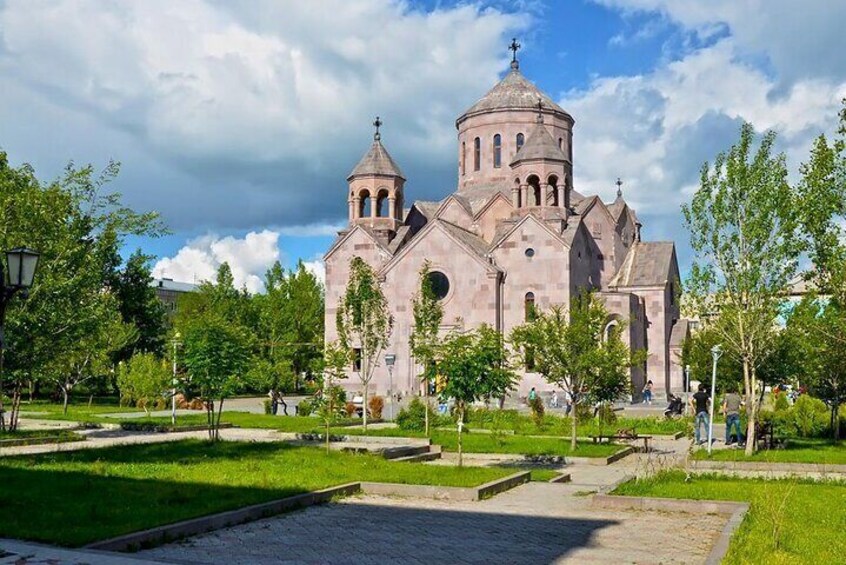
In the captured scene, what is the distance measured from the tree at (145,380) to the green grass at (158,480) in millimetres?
14808

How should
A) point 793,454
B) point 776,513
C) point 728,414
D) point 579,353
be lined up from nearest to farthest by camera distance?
point 776,513 → point 793,454 → point 579,353 → point 728,414

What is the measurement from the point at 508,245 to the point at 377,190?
8.31 m

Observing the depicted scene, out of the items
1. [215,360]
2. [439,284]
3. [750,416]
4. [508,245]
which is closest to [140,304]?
[439,284]

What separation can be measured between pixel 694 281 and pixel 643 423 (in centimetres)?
955

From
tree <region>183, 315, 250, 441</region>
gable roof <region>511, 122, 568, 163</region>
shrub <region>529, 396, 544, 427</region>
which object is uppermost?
gable roof <region>511, 122, 568, 163</region>

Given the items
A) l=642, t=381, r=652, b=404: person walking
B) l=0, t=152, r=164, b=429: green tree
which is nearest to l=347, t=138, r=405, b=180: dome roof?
l=642, t=381, r=652, b=404: person walking

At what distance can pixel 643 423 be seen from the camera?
29.2 m

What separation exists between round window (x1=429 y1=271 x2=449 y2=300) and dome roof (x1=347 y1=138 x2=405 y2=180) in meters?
6.56

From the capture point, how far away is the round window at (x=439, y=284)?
42.7 meters

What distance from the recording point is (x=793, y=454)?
1947 centimetres

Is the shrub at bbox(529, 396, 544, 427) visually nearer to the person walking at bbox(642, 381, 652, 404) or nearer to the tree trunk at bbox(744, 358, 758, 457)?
the tree trunk at bbox(744, 358, 758, 457)

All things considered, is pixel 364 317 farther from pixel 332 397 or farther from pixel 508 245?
pixel 332 397

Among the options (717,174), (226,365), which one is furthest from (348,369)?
A: (717,174)

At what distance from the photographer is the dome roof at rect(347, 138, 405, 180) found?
45812 millimetres
